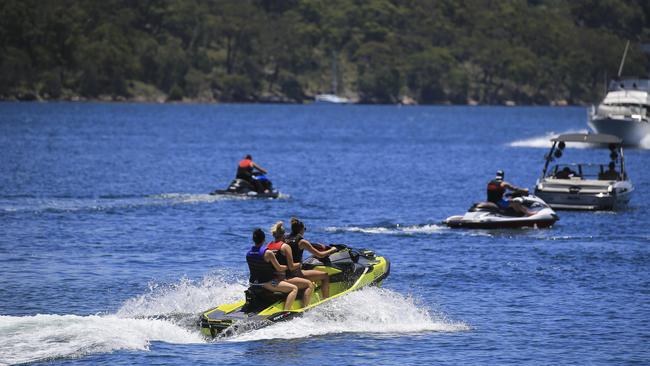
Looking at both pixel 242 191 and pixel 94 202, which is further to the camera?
pixel 94 202

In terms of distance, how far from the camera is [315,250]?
24.6m

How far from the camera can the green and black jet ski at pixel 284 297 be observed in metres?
22.8

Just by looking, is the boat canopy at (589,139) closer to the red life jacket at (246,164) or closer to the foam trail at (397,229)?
the foam trail at (397,229)

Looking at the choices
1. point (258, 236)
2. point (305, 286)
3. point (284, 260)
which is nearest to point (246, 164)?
point (305, 286)

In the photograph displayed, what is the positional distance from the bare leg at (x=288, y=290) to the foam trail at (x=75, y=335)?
5.42ft

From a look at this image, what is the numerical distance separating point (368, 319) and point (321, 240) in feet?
43.2

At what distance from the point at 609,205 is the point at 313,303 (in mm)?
23163

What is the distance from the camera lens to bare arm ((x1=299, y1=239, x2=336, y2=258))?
24.3 meters

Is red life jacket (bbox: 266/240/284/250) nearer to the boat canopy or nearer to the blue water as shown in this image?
the blue water

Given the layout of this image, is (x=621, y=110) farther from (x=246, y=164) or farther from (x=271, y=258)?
(x=271, y=258)

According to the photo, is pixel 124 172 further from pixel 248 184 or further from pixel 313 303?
pixel 313 303

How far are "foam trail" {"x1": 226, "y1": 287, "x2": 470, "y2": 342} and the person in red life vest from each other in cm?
57

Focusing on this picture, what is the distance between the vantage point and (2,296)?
27422mm

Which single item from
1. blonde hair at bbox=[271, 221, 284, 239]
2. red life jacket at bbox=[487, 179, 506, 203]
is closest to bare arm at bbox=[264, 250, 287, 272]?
blonde hair at bbox=[271, 221, 284, 239]
